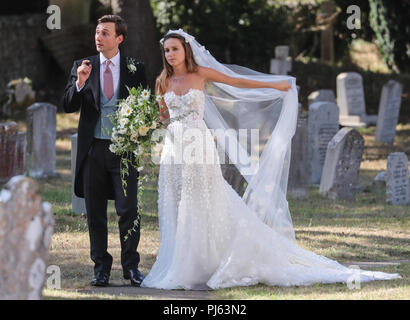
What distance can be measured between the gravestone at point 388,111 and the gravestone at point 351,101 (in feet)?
3.52

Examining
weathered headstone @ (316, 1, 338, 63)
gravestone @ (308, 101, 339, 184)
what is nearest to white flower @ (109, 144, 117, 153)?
gravestone @ (308, 101, 339, 184)

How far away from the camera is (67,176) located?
627 inches

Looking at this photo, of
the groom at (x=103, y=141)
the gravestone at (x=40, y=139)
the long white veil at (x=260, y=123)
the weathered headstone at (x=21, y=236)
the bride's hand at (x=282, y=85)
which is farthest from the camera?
the gravestone at (x=40, y=139)

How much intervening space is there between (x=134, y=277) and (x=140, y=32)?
559 inches

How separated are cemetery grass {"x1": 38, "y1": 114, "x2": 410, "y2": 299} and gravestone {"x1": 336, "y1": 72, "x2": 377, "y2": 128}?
4695mm

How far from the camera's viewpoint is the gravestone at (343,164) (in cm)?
1362

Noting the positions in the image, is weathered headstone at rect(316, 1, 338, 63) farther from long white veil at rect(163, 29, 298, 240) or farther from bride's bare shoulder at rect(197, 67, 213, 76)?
bride's bare shoulder at rect(197, 67, 213, 76)

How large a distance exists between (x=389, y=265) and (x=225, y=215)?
6.77 ft

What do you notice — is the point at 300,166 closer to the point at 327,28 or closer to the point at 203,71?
the point at 203,71

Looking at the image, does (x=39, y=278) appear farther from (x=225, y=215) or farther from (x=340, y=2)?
(x=340, y=2)

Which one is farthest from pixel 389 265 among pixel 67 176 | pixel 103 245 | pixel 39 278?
pixel 67 176

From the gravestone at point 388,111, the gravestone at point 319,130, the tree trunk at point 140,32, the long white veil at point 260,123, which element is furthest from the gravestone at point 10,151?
the gravestone at point 388,111

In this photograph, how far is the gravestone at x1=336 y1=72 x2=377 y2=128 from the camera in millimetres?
21000

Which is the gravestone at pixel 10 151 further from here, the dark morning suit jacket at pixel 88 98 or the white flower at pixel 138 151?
the white flower at pixel 138 151
